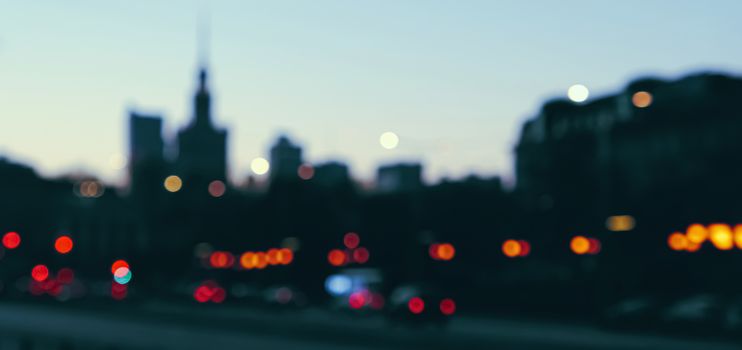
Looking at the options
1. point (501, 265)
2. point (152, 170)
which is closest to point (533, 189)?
point (501, 265)

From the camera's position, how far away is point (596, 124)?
117250 millimetres

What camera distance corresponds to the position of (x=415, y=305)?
47.0 m

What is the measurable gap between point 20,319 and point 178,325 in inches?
422

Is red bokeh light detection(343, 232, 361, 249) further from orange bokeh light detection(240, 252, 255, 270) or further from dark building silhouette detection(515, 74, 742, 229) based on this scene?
orange bokeh light detection(240, 252, 255, 270)

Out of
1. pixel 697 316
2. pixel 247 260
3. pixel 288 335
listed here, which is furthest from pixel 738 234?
pixel 247 260

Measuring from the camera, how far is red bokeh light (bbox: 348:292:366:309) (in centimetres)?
5925

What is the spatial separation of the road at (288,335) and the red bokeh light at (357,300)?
736mm

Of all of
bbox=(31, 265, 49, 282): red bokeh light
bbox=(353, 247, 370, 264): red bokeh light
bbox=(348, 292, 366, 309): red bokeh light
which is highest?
bbox=(31, 265, 49, 282): red bokeh light

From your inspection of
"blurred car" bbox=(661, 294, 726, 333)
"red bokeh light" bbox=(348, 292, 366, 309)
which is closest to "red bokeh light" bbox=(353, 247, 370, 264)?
"red bokeh light" bbox=(348, 292, 366, 309)

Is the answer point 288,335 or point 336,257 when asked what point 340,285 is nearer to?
point 336,257

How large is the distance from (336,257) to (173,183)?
106m

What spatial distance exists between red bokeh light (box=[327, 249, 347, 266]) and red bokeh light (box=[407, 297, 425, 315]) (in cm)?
3999

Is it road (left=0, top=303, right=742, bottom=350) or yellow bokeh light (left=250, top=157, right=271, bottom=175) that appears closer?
road (left=0, top=303, right=742, bottom=350)

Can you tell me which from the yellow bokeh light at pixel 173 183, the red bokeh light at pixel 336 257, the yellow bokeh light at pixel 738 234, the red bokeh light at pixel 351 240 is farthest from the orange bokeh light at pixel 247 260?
the yellow bokeh light at pixel 738 234
